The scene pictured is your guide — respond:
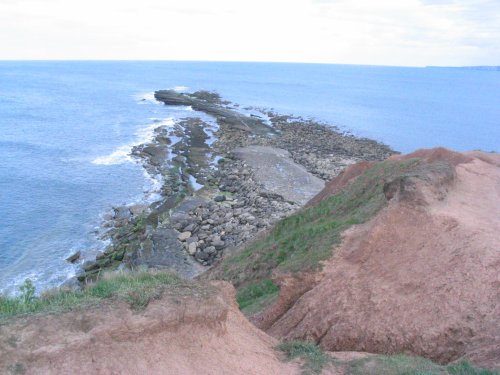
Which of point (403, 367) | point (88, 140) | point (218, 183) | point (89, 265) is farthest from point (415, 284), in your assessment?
point (88, 140)

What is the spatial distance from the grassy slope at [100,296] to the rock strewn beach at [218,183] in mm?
17859

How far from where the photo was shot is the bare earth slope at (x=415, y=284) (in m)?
13.0

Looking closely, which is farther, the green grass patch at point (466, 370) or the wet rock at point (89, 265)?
the wet rock at point (89, 265)

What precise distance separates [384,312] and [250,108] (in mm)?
93499

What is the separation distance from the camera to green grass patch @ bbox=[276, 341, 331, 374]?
11.1 m

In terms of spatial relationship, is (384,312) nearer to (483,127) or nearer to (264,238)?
(264,238)

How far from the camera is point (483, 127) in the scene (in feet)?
307

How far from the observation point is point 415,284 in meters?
15.0

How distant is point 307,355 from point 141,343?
4.14 metres

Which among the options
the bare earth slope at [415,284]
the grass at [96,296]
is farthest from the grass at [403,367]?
the grass at [96,296]

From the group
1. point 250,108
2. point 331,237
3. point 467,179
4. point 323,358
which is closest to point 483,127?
point 250,108

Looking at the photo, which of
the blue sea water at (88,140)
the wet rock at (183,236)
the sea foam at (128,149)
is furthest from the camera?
the sea foam at (128,149)

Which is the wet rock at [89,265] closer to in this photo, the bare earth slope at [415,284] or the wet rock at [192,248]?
the wet rock at [192,248]

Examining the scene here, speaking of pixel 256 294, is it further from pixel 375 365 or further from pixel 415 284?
pixel 375 365
